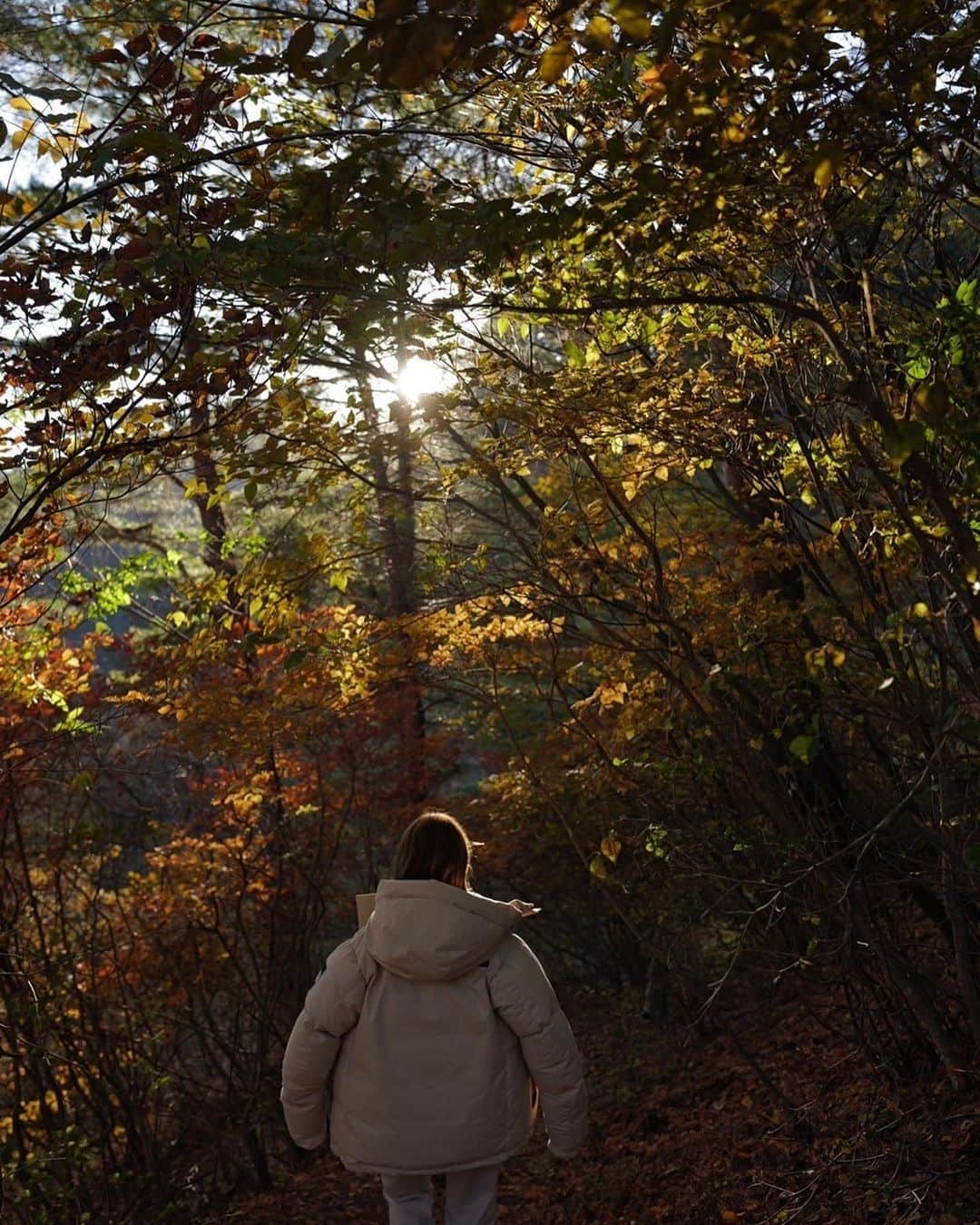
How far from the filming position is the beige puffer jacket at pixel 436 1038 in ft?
12.0

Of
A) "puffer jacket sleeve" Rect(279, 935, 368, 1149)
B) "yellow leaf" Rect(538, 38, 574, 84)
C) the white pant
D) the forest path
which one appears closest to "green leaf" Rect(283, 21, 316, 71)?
"yellow leaf" Rect(538, 38, 574, 84)

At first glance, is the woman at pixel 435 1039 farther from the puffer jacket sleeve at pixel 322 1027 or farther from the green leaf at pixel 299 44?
the green leaf at pixel 299 44

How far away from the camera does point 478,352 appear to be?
5.66 m

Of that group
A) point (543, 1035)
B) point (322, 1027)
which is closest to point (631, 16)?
point (543, 1035)

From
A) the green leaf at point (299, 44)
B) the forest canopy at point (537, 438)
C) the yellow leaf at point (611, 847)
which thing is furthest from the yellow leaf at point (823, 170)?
the yellow leaf at point (611, 847)

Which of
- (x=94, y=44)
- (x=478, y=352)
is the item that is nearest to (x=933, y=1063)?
(x=478, y=352)

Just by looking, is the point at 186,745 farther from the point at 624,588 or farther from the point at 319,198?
the point at 319,198

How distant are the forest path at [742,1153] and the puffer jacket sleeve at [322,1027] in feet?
4.96

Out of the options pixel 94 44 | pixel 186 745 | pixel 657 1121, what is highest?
pixel 94 44

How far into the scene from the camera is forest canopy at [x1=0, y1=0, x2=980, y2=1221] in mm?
3283

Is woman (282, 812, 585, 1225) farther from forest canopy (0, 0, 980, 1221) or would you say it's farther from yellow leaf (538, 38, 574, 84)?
yellow leaf (538, 38, 574, 84)

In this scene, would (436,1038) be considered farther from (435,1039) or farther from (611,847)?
(611,847)

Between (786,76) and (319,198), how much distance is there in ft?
4.54

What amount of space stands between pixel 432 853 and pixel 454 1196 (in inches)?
43.7
